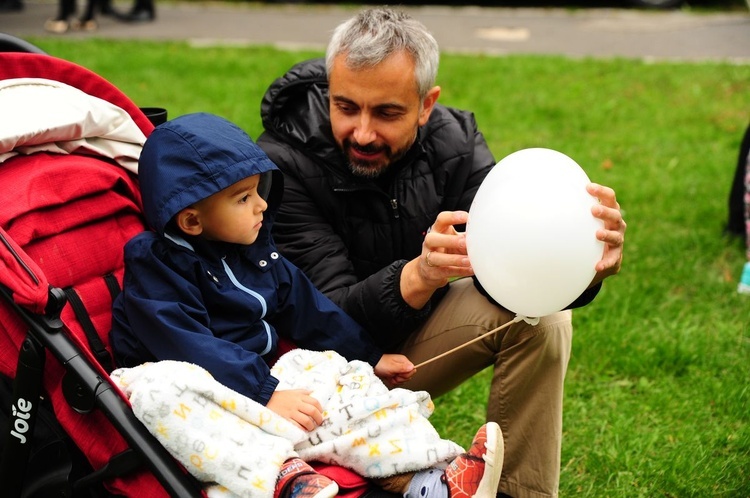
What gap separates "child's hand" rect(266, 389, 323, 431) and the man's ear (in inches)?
38.8

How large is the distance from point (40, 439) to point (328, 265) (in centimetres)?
95

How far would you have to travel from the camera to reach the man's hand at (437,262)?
7.32 ft

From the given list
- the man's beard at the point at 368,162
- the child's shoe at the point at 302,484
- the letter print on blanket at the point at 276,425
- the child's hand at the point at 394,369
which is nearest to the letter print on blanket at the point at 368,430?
the letter print on blanket at the point at 276,425

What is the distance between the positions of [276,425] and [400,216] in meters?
0.91

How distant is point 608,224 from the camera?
2.11 meters

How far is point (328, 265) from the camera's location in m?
2.64

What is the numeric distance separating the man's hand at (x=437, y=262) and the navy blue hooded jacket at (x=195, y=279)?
37cm

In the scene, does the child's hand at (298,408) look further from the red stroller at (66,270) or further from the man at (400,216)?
the man at (400,216)

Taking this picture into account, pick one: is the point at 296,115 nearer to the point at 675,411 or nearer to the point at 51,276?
the point at 51,276

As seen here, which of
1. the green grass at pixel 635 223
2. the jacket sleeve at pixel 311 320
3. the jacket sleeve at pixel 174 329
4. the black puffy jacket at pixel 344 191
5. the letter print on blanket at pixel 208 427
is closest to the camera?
the letter print on blanket at pixel 208 427

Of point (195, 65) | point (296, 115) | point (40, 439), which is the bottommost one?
point (195, 65)

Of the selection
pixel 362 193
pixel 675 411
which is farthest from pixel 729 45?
pixel 362 193

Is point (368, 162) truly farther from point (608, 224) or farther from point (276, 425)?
point (276, 425)

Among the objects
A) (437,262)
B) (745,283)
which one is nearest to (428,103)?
(437,262)
